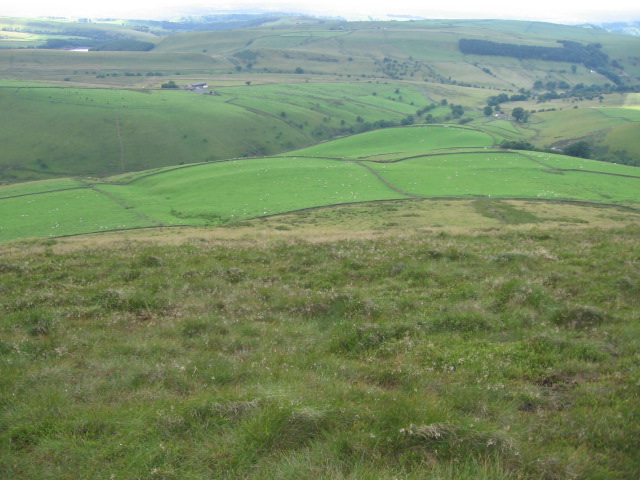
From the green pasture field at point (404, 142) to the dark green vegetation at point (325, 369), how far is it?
110 metres

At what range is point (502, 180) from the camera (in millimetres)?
90312

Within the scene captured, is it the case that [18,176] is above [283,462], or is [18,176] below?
below

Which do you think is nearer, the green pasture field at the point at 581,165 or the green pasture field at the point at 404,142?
the green pasture field at the point at 581,165

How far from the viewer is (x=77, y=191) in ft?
308

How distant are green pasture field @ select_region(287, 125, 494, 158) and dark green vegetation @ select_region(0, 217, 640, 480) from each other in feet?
362

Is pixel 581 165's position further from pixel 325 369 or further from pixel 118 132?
pixel 118 132

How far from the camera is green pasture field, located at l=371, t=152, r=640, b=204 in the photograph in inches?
3201

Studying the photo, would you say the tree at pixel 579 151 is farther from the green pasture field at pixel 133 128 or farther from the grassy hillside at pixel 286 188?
the green pasture field at pixel 133 128

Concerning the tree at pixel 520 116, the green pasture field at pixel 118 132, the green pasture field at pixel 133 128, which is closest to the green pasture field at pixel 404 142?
the green pasture field at pixel 133 128

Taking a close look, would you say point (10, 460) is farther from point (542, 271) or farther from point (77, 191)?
point (77, 191)

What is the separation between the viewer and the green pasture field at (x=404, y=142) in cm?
13150

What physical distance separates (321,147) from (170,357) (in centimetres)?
13856

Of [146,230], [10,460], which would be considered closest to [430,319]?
[10,460]

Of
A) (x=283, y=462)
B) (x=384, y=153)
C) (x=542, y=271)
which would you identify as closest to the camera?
(x=283, y=462)
